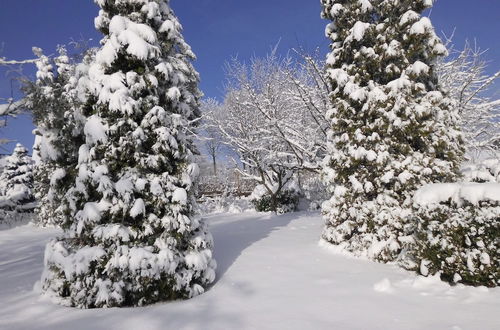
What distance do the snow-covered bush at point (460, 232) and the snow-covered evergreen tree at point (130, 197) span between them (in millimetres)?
3536

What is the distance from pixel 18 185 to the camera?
21.2 metres

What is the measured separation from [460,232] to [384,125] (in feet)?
9.42

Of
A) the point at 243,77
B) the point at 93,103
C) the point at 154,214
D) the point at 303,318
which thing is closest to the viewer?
the point at 303,318

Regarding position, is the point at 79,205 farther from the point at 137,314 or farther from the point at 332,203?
the point at 332,203

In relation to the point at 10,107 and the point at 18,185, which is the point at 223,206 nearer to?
the point at 18,185

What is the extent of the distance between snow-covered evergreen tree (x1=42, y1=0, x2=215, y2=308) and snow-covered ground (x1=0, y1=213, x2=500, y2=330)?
365mm

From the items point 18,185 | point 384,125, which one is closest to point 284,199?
point 384,125

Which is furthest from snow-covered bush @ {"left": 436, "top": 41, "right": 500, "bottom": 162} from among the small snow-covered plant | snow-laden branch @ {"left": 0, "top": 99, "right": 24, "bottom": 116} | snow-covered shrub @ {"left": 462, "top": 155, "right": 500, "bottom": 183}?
the small snow-covered plant

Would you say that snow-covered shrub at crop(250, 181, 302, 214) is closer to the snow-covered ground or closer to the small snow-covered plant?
the snow-covered ground

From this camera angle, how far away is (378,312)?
13.7 ft

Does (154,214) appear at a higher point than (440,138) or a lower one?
lower

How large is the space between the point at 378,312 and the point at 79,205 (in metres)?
4.80

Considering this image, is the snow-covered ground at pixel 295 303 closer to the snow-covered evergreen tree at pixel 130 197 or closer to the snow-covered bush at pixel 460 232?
the snow-covered bush at pixel 460 232

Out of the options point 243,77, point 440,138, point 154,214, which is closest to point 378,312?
point 154,214
